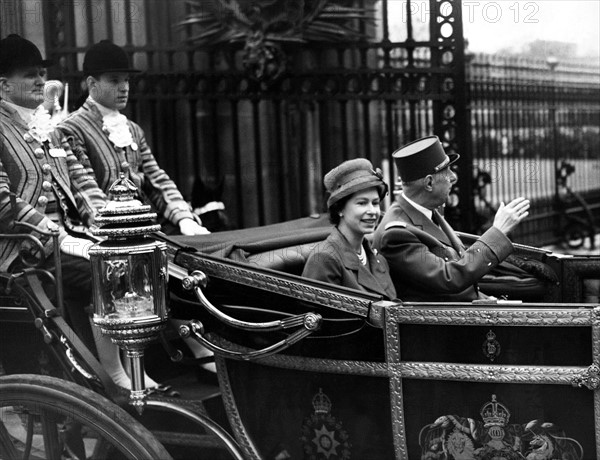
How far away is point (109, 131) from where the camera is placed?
4.86 metres

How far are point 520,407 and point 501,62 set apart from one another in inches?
276

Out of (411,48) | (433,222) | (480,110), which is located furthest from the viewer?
(480,110)

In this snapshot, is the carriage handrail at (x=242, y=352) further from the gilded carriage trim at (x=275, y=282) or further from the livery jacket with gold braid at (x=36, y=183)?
the livery jacket with gold braid at (x=36, y=183)

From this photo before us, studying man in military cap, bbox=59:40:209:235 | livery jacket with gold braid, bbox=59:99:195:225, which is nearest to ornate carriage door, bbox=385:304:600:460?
man in military cap, bbox=59:40:209:235

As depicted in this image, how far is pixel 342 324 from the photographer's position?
338 centimetres

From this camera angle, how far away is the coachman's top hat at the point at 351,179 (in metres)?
3.69

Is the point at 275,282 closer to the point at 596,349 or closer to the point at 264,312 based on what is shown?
the point at 264,312

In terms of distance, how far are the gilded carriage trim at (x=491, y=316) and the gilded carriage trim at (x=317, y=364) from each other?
190 millimetres

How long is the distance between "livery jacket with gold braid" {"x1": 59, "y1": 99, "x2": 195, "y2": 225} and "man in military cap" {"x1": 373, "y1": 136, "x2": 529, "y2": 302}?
4.16 ft

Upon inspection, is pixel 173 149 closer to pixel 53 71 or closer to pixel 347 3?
pixel 53 71

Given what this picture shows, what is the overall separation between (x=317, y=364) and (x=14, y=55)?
6.32 ft

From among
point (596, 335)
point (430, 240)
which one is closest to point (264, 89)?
point (430, 240)

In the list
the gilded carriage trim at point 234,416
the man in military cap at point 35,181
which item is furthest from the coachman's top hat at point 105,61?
the gilded carriage trim at point 234,416

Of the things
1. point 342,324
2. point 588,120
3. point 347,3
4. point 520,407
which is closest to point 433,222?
point 342,324
